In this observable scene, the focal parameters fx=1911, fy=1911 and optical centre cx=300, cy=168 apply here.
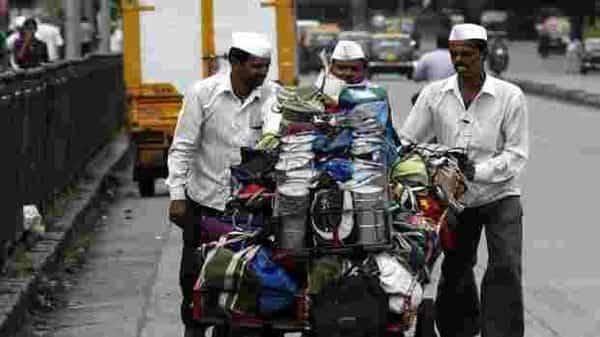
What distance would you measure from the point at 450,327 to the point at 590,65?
5135 cm

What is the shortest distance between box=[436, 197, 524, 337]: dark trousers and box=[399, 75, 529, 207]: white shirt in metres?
0.12

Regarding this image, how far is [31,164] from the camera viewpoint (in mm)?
14445

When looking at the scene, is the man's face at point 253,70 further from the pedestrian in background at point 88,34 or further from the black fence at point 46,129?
the pedestrian in background at point 88,34

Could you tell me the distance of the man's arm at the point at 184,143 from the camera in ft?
29.6

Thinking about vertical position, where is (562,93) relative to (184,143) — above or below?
below

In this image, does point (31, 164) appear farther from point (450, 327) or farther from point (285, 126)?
point (285, 126)

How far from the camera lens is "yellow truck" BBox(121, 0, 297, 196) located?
19.9m

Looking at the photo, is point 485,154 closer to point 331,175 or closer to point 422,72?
point 331,175

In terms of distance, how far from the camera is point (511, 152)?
9.12 meters

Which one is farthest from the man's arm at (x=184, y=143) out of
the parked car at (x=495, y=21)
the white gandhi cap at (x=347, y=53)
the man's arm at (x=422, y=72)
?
the parked car at (x=495, y=21)

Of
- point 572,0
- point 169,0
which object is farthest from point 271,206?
point 572,0

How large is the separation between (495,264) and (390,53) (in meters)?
53.7

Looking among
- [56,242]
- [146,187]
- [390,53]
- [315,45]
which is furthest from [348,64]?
[315,45]

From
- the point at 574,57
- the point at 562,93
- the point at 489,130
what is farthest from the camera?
the point at 574,57
